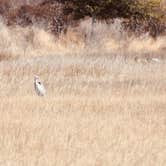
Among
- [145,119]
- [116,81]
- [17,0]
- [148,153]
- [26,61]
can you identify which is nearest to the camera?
[148,153]

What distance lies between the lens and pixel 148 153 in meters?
7.48

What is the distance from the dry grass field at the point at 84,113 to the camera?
734 cm

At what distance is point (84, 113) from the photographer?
10352 millimetres

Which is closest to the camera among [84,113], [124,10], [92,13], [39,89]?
[84,113]

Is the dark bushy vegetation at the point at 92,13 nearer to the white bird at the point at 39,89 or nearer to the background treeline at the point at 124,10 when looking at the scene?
the background treeline at the point at 124,10

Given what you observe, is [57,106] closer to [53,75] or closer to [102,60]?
[53,75]

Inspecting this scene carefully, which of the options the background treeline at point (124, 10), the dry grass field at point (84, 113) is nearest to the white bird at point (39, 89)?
the dry grass field at point (84, 113)

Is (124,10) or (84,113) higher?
(84,113)

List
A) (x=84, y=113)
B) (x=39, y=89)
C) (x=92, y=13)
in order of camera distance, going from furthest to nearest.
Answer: (x=92, y=13)
(x=39, y=89)
(x=84, y=113)

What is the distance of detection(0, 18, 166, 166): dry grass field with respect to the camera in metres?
7.34

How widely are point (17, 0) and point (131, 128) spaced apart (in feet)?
85.2

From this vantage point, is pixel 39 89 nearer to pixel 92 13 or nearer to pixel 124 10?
pixel 92 13

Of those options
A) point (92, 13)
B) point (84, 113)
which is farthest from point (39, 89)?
point (92, 13)

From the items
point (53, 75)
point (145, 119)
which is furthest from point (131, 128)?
point (53, 75)
